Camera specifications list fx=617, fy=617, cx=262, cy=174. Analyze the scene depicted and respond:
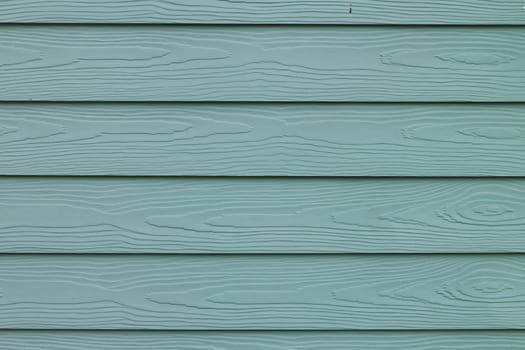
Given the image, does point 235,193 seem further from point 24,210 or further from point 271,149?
point 24,210

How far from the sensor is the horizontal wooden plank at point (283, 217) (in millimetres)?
1389

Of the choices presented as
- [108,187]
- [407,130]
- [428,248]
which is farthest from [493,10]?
[108,187]

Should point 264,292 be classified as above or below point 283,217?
below

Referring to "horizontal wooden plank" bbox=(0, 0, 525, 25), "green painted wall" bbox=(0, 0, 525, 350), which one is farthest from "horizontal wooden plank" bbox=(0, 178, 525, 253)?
"horizontal wooden plank" bbox=(0, 0, 525, 25)

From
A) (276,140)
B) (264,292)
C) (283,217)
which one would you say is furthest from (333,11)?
(264,292)

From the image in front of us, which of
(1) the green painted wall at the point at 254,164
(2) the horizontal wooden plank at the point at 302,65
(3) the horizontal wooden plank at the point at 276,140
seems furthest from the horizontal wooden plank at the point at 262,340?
(2) the horizontal wooden plank at the point at 302,65

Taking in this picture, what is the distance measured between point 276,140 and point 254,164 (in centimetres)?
7

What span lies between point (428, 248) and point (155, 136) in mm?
Answer: 666

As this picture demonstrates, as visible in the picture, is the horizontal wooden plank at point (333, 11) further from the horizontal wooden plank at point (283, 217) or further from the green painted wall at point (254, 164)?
the horizontal wooden plank at point (283, 217)

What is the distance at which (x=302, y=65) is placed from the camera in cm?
137

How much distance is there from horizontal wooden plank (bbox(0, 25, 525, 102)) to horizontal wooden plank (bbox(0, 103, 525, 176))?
31 millimetres

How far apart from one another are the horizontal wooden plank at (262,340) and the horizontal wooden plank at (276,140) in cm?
38

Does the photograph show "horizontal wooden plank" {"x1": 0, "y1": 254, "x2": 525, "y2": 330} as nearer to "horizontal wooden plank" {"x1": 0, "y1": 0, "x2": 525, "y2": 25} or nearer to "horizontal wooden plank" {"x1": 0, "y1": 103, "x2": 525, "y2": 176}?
"horizontal wooden plank" {"x1": 0, "y1": 103, "x2": 525, "y2": 176}

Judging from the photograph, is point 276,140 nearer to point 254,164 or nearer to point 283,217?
point 254,164
